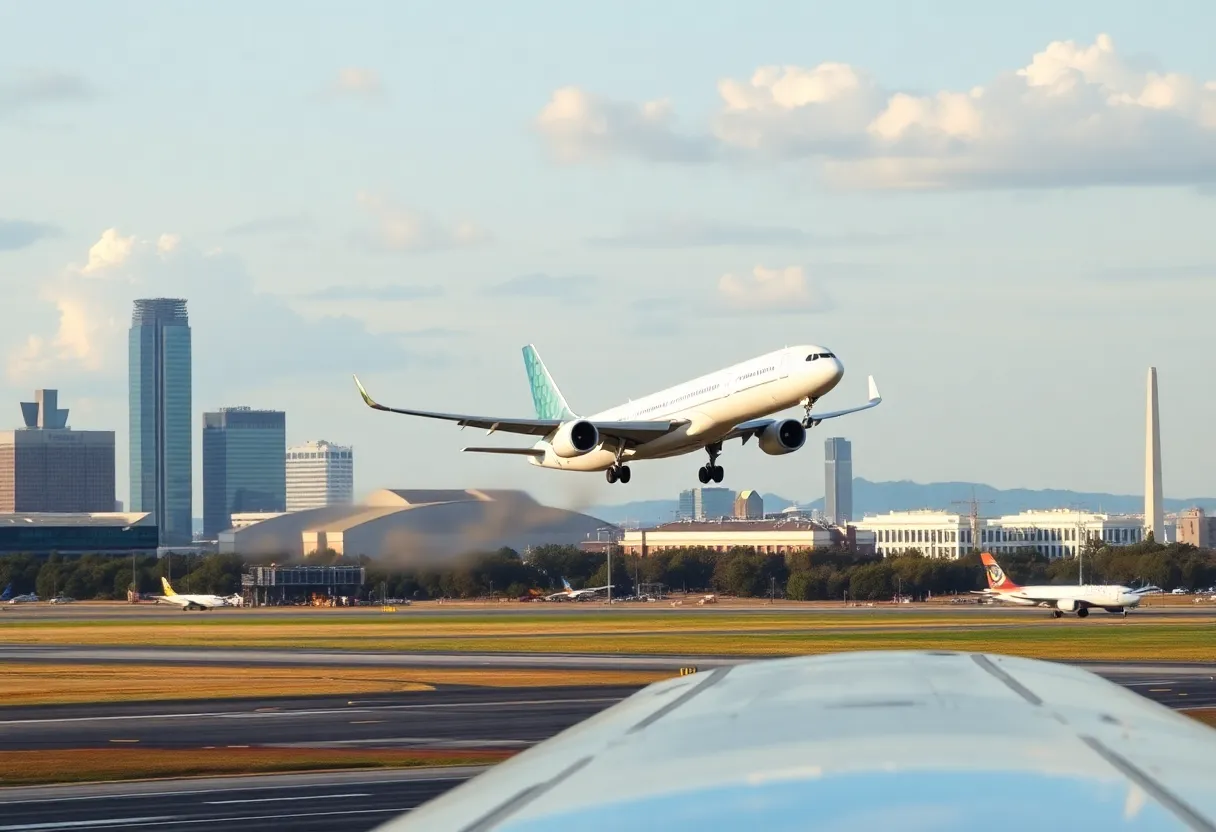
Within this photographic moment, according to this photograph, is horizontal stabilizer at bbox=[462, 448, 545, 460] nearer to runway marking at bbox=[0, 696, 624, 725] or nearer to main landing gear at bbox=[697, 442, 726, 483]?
main landing gear at bbox=[697, 442, 726, 483]

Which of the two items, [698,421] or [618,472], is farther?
[618,472]

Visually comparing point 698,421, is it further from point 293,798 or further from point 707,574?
point 707,574

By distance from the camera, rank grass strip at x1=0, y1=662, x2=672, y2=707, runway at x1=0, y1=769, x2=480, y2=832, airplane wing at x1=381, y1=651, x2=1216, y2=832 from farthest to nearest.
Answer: grass strip at x1=0, y1=662, x2=672, y2=707 < runway at x1=0, y1=769, x2=480, y2=832 < airplane wing at x1=381, y1=651, x2=1216, y2=832

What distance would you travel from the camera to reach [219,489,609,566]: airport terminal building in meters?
104

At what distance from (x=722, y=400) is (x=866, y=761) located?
192 ft

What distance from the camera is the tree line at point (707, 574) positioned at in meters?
155

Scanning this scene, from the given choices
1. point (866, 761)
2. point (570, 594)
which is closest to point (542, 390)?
point (570, 594)

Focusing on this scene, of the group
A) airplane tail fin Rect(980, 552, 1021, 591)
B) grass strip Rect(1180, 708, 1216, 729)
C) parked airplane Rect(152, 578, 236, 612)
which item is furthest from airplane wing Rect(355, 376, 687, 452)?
parked airplane Rect(152, 578, 236, 612)

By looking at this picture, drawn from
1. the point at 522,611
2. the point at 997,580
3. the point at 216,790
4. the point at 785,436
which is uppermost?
the point at 785,436

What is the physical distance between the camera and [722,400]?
2409 inches

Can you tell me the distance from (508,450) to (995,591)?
54.3m

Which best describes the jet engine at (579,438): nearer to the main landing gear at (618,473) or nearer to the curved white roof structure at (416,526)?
the main landing gear at (618,473)

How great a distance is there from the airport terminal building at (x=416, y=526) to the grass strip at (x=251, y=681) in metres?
41.3

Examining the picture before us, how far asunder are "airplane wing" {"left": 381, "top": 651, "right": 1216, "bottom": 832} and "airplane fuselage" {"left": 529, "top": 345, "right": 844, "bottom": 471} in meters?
54.1
